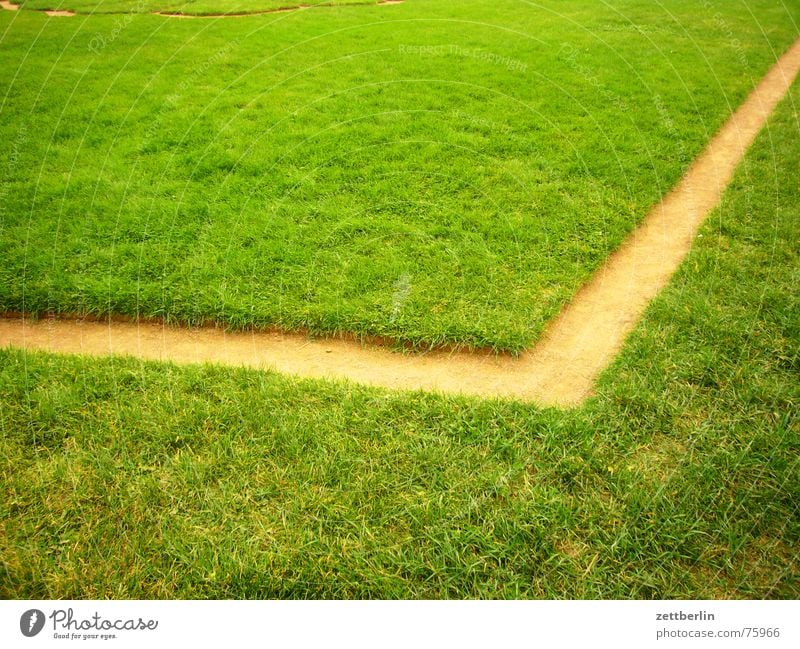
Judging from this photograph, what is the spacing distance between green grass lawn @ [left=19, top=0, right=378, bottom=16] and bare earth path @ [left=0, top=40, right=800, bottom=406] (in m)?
9.37

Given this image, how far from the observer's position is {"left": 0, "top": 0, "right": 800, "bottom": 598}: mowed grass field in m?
2.33

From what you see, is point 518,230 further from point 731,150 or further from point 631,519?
point 731,150

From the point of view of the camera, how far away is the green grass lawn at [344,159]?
4008mm

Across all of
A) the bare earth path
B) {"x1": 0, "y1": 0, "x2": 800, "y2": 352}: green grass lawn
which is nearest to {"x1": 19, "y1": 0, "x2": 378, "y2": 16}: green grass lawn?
{"x1": 0, "y1": 0, "x2": 800, "y2": 352}: green grass lawn

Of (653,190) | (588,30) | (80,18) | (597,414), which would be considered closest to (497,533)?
(597,414)

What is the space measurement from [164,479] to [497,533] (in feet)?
5.48

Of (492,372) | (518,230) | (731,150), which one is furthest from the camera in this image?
(731,150)

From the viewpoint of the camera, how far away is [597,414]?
295 centimetres

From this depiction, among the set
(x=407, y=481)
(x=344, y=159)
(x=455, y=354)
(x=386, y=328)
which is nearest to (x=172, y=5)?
(x=344, y=159)

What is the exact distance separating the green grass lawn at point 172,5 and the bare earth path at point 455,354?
937 centimetres

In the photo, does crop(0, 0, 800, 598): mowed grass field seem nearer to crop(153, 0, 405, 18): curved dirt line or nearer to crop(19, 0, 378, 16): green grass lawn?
crop(153, 0, 405, 18): curved dirt line

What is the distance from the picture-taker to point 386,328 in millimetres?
3641

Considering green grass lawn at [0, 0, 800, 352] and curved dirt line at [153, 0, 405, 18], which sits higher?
curved dirt line at [153, 0, 405, 18]

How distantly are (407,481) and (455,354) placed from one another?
1.10 m
